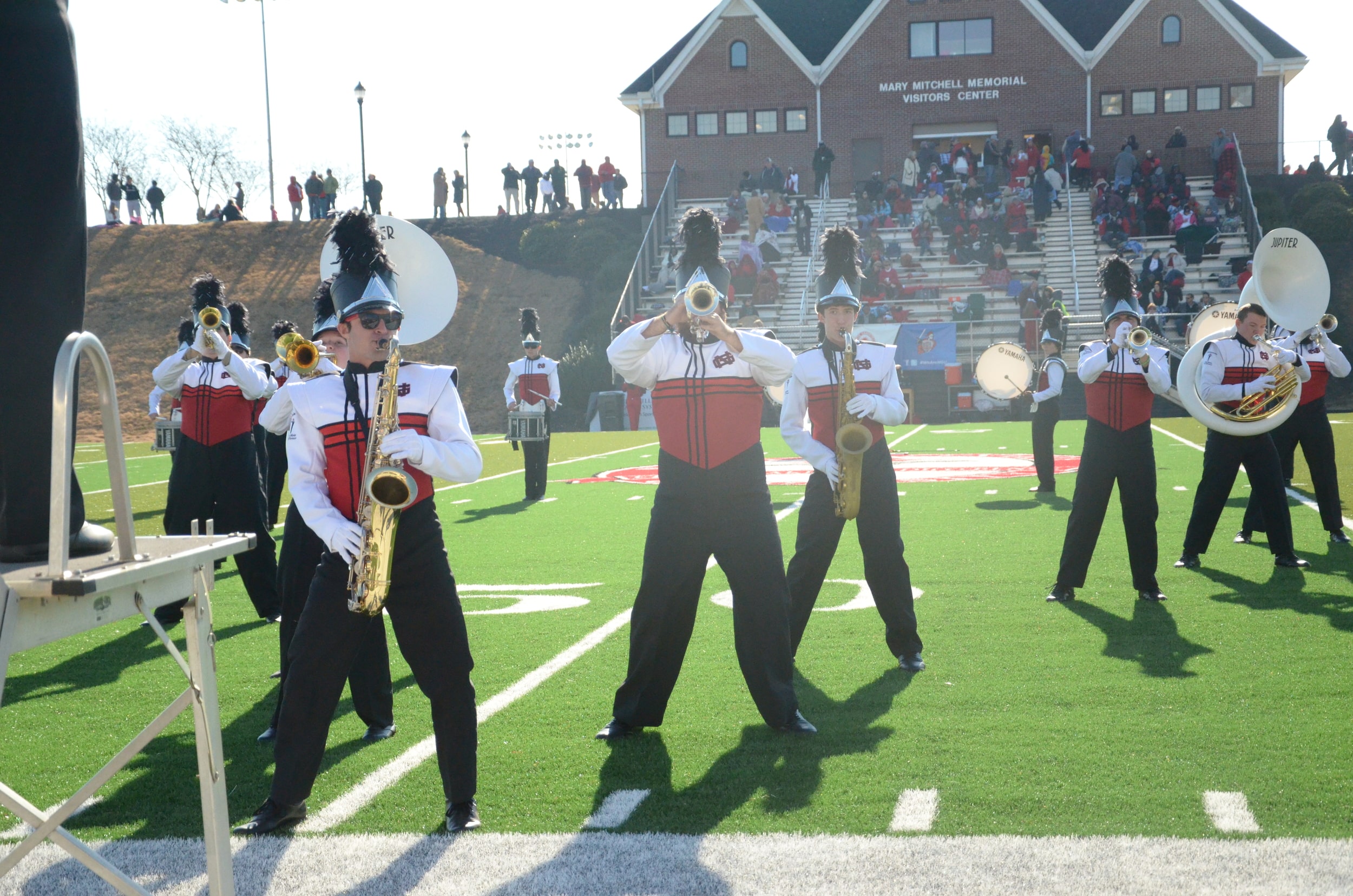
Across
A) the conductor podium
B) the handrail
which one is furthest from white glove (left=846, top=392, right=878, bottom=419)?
the handrail

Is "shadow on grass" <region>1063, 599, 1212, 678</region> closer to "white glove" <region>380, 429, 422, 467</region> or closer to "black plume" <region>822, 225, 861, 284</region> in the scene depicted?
"black plume" <region>822, 225, 861, 284</region>

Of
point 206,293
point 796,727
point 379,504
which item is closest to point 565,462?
point 206,293

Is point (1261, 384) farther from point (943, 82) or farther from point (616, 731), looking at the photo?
point (943, 82)

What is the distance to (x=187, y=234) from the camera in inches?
1905

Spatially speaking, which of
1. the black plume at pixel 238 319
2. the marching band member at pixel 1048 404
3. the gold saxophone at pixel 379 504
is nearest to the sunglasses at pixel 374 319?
the gold saxophone at pixel 379 504

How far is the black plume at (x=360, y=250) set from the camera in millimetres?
4375

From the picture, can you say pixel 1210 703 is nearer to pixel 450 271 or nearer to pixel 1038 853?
pixel 1038 853

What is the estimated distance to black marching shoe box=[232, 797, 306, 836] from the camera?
4094 millimetres

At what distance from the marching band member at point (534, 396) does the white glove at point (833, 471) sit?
903 cm

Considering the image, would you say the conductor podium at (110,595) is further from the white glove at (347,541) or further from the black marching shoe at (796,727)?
the black marching shoe at (796,727)

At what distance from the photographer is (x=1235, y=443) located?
30.6 feet

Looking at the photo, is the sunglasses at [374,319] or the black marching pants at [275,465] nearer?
the sunglasses at [374,319]

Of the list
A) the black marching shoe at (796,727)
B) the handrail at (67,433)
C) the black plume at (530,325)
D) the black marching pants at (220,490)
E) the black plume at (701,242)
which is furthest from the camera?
the black plume at (530,325)

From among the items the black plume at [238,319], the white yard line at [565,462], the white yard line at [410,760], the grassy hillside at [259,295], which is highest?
the grassy hillside at [259,295]
